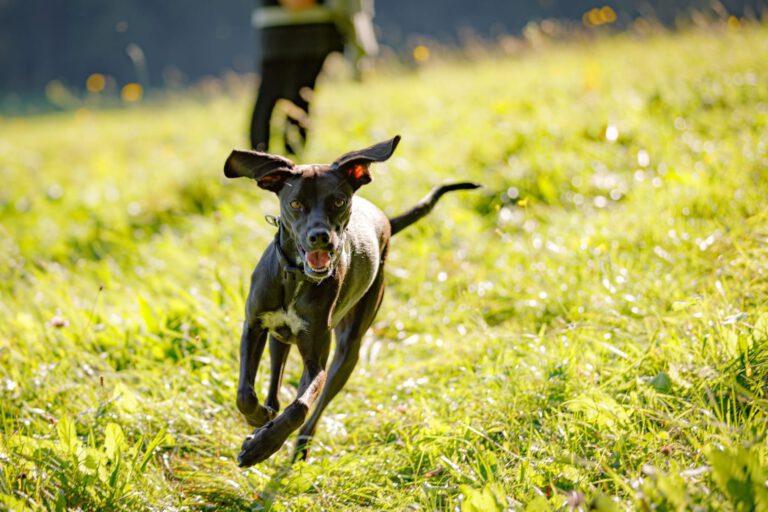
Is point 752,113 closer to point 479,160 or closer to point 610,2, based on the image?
point 479,160

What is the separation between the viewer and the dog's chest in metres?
2.27

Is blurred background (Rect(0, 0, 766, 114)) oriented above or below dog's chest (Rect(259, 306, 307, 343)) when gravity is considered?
below

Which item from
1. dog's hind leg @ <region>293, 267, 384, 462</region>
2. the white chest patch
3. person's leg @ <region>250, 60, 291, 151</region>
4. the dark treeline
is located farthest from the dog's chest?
the dark treeline

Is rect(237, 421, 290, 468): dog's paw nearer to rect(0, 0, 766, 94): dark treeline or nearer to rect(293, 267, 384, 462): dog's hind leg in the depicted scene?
rect(293, 267, 384, 462): dog's hind leg

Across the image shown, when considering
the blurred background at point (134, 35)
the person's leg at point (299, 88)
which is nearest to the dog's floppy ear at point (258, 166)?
the person's leg at point (299, 88)

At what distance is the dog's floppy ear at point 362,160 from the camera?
2203 millimetres

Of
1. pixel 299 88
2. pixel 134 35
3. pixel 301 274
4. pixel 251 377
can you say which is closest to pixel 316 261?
pixel 301 274

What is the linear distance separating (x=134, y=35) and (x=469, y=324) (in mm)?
18920

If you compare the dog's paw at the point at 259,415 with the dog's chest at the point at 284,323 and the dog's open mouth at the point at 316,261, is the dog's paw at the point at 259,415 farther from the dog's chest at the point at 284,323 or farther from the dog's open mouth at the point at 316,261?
the dog's open mouth at the point at 316,261

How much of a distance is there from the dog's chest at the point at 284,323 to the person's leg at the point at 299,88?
9.90 feet

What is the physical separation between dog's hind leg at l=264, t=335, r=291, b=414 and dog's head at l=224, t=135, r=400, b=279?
488mm

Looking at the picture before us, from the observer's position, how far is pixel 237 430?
104 inches

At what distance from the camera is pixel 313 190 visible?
7.20 ft

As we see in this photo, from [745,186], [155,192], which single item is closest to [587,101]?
[745,186]
